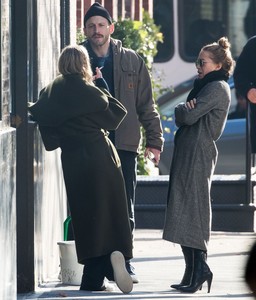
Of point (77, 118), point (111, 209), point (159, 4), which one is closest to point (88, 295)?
point (111, 209)

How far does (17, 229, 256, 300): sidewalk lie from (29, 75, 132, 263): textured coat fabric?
328 mm

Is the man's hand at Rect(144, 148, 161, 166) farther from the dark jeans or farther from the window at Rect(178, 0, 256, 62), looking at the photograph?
the window at Rect(178, 0, 256, 62)

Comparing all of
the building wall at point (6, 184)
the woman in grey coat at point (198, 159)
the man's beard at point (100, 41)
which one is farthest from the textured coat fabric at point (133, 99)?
the building wall at point (6, 184)

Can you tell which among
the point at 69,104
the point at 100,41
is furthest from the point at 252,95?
the point at 69,104

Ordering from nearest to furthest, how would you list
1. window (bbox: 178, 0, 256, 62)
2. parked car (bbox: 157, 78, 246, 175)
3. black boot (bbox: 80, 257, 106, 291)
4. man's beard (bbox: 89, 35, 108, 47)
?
black boot (bbox: 80, 257, 106, 291)
man's beard (bbox: 89, 35, 108, 47)
parked car (bbox: 157, 78, 246, 175)
window (bbox: 178, 0, 256, 62)

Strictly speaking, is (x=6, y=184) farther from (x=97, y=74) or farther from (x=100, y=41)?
(x=100, y=41)

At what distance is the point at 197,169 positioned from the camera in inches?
328

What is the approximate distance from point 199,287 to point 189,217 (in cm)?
45

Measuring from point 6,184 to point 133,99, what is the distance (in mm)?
2391

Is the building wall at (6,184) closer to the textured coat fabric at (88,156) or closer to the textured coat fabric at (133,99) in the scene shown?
the textured coat fabric at (88,156)

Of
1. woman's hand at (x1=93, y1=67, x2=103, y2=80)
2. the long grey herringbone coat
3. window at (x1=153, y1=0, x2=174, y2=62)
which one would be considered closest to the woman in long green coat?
woman's hand at (x1=93, y1=67, x2=103, y2=80)

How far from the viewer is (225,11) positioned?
840 inches

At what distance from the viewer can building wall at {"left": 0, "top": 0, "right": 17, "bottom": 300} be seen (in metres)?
6.48

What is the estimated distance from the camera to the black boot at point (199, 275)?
8.24 m
